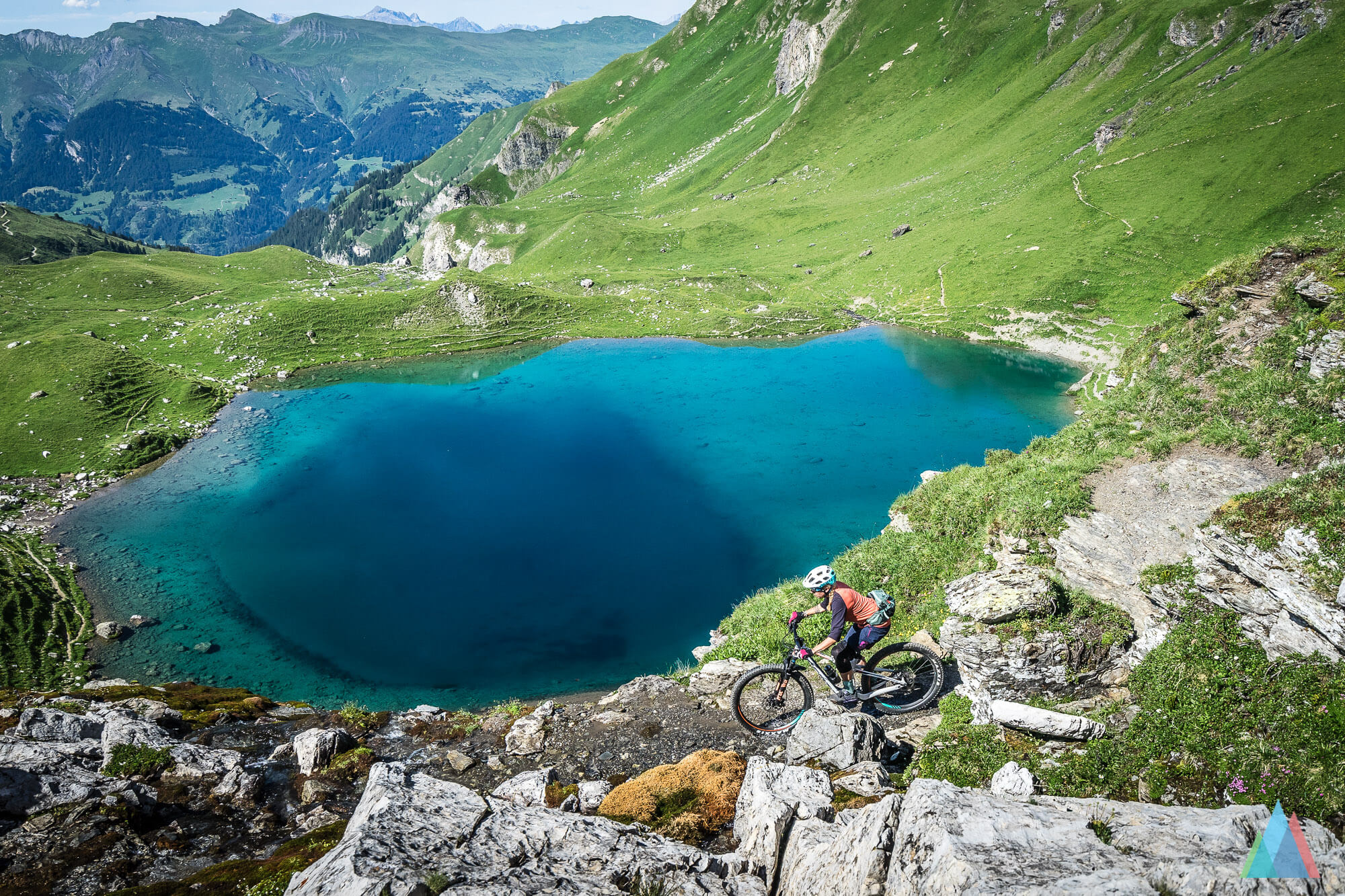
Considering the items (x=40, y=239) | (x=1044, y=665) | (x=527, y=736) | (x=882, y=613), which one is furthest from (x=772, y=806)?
(x=40, y=239)

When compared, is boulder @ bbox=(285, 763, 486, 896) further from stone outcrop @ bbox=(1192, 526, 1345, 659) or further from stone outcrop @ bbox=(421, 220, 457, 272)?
stone outcrop @ bbox=(421, 220, 457, 272)

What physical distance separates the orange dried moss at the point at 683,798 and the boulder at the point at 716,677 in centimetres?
526

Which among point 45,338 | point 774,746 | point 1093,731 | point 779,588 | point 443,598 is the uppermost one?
point 45,338

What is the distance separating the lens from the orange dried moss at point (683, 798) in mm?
10875

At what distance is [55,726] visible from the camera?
15367 millimetres

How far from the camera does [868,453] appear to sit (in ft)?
151

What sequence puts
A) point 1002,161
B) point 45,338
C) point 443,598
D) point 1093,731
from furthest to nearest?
point 1002,161 < point 45,338 < point 443,598 < point 1093,731

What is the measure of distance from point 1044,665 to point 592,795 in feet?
33.6

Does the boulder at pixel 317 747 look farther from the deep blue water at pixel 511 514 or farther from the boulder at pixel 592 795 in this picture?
the deep blue water at pixel 511 514

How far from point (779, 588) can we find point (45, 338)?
8592 cm

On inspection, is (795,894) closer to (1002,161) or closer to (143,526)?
(143,526)

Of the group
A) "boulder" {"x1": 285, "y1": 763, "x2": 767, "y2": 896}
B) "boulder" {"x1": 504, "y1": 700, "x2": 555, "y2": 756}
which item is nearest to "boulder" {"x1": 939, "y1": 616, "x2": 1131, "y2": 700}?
"boulder" {"x1": 285, "y1": 763, "x2": 767, "y2": 896}

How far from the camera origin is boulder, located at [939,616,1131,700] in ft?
44.2

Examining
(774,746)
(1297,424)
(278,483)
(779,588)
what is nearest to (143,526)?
(278,483)
